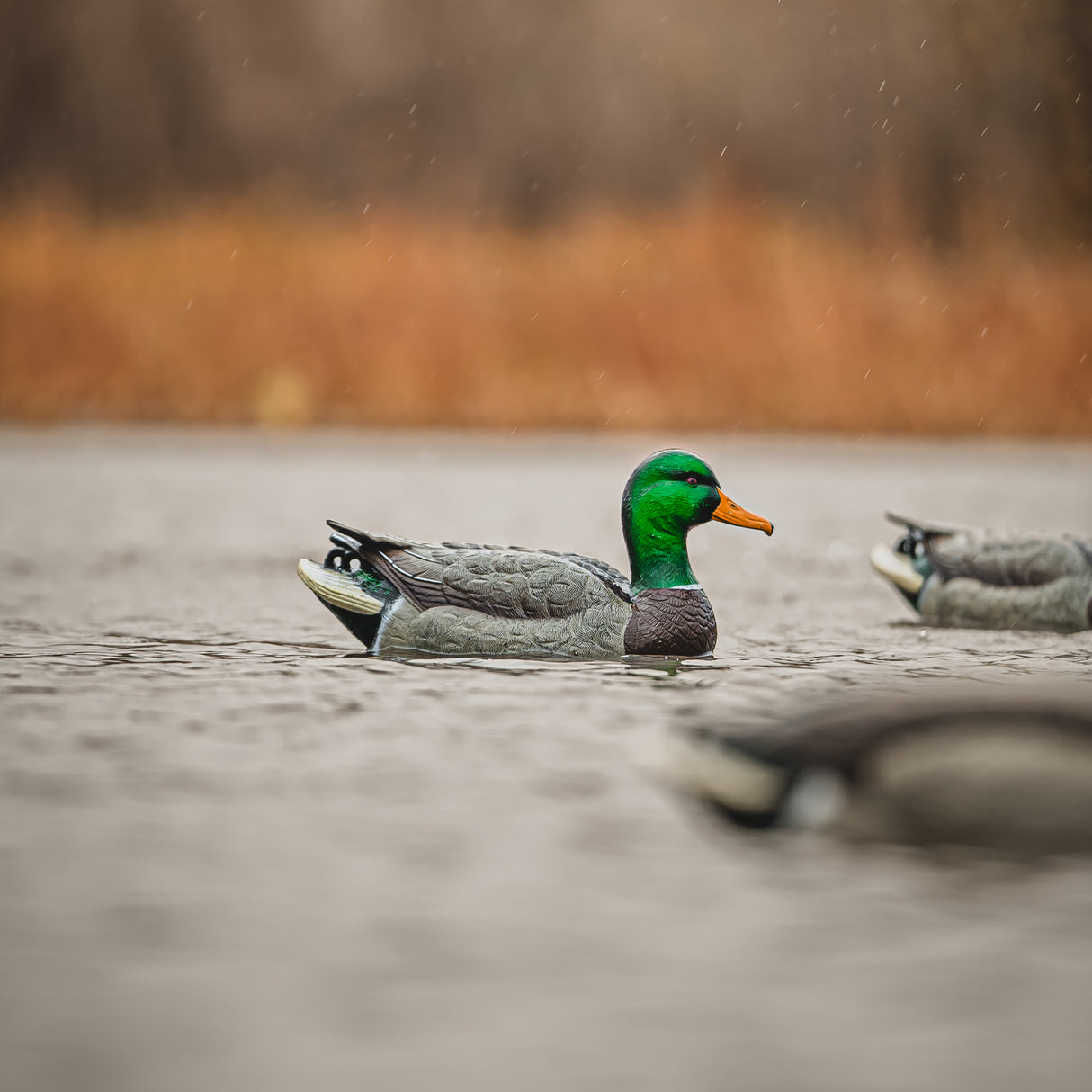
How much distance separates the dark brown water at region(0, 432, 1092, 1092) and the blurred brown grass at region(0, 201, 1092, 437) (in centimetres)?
754

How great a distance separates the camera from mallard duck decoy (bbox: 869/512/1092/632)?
7.82 m

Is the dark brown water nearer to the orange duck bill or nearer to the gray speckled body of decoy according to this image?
the gray speckled body of decoy

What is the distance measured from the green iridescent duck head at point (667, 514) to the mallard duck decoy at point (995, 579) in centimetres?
122

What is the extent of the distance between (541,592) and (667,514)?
2.18 feet

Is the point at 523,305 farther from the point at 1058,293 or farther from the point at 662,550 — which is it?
the point at 662,550

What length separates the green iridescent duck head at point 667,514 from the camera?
7.02 m

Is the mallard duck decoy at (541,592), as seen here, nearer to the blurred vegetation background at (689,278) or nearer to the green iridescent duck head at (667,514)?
the green iridescent duck head at (667,514)

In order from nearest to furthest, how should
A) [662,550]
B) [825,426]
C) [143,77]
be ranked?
[662,550] → [825,426] → [143,77]

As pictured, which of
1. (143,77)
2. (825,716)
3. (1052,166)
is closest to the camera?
(825,716)

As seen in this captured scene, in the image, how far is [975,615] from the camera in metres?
7.96

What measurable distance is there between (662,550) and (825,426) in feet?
26.4

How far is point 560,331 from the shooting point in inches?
630

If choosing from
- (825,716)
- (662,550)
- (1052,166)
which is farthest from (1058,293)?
(825,716)

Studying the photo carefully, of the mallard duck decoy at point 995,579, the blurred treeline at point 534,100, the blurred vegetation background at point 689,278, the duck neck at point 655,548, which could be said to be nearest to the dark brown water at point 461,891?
the mallard duck decoy at point 995,579
